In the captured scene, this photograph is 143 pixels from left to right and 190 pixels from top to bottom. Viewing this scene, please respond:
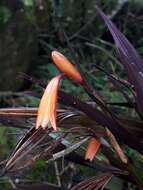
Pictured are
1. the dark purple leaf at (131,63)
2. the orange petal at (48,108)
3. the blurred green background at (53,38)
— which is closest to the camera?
the orange petal at (48,108)

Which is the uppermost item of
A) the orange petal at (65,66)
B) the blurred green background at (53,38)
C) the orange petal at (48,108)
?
the orange petal at (65,66)

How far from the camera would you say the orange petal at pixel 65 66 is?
143 centimetres

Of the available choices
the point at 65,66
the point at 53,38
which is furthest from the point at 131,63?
the point at 53,38

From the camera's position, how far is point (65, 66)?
145 cm

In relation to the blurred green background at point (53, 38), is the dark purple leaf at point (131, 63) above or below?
above

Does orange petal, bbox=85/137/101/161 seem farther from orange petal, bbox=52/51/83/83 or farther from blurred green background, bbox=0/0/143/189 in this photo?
blurred green background, bbox=0/0/143/189

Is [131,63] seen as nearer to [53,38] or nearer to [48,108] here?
[48,108]

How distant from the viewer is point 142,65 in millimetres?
1649

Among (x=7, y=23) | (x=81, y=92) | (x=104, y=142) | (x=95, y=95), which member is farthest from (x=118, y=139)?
(x=7, y=23)

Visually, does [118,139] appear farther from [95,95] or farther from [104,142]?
[95,95]

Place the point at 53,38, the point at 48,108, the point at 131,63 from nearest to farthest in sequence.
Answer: the point at 48,108 < the point at 131,63 < the point at 53,38

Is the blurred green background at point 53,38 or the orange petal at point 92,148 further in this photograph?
the blurred green background at point 53,38

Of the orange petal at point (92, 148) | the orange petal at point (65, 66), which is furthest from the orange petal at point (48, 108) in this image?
the orange petal at point (92, 148)

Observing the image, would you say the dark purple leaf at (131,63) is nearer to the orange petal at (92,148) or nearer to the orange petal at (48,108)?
the orange petal at (92,148)
